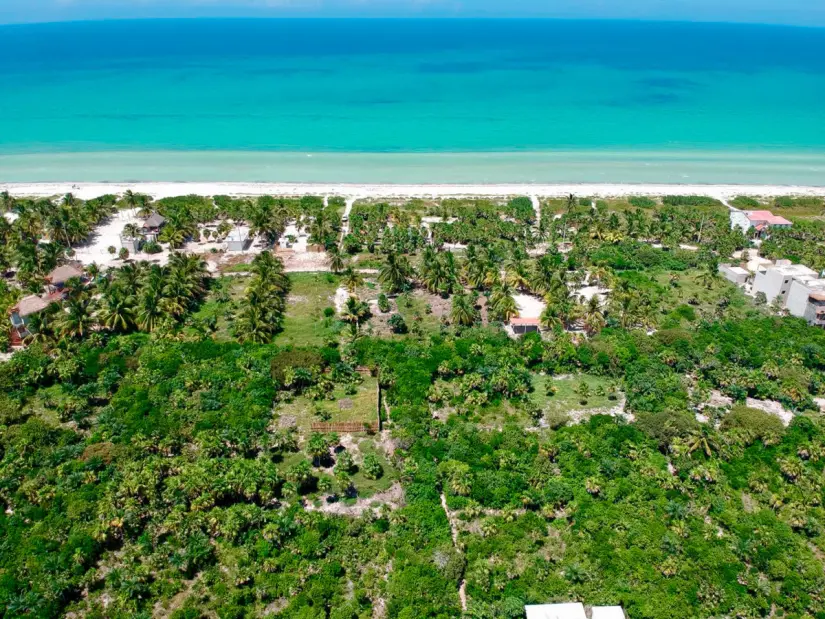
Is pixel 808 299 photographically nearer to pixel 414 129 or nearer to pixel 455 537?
pixel 455 537

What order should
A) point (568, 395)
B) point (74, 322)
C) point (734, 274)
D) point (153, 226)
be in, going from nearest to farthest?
point (568, 395), point (74, 322), point (734, 274), point (153, 226)

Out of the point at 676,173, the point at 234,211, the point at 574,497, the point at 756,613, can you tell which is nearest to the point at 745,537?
the point at 756,613

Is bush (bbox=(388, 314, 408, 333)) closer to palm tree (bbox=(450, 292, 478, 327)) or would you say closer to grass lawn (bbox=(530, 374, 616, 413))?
palm tree (bbox=(450, 292, 478, 327))

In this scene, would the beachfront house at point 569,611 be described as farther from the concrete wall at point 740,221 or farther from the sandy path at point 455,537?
the concrete wall at point 740,221

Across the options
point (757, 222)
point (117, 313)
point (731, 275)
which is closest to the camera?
point (117, 313)

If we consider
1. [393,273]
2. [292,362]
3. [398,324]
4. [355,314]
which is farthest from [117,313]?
[393,273]

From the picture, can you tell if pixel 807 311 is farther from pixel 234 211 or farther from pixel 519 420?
pixel 234 211
